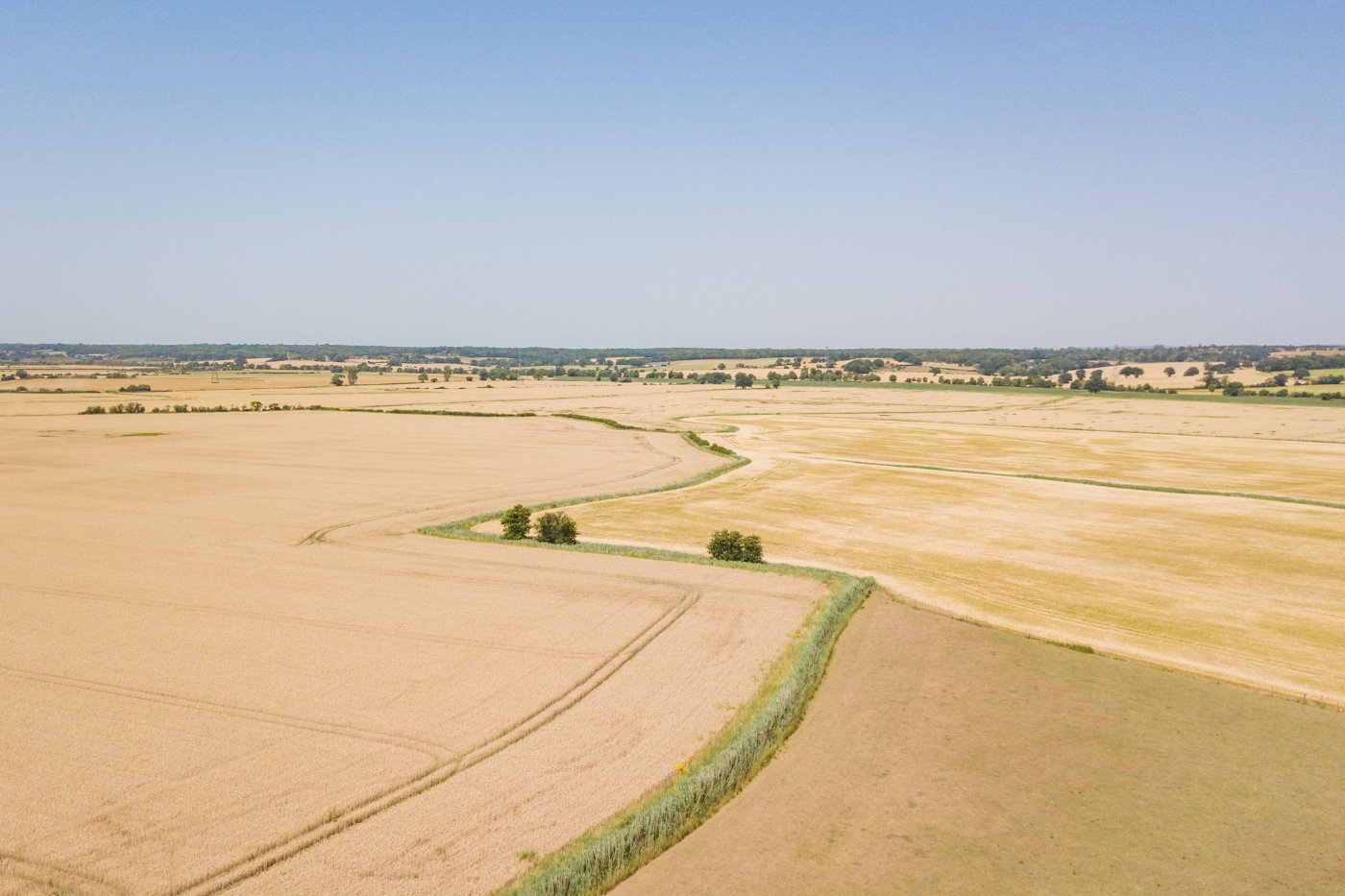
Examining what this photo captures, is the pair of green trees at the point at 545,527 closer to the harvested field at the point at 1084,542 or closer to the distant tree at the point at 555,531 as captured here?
the distant tree at the point at 555,531

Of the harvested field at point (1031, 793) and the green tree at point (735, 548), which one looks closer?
the harvested field at point (1031, 793)

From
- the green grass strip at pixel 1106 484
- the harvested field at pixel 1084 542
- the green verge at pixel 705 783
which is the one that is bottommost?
the harvested field at pixel 1084 542

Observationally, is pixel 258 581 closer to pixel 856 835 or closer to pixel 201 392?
pixel 856 835

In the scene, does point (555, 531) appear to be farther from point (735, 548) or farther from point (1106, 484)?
point (1106, 484)

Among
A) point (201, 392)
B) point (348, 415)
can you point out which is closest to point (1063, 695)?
point (348, 415)

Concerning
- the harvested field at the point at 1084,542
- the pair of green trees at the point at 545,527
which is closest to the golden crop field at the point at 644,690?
the harvested field at the point at 1084,542

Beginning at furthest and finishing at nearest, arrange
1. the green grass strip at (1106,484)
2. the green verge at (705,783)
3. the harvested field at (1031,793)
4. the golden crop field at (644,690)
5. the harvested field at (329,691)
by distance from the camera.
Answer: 1. the green grass strip at (1106,484)
2. the golden crop field at (644,690)
3. the harvested field at (1031,793)
4. the harvested field at (329,691)
5. the green verge at (705,783)

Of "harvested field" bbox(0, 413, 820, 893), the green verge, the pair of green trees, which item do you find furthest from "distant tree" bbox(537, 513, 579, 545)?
the green verge

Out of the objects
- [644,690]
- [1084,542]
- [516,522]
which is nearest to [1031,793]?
[644,690]

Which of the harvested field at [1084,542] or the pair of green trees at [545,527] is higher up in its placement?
the pair of green trees at [545,527]
